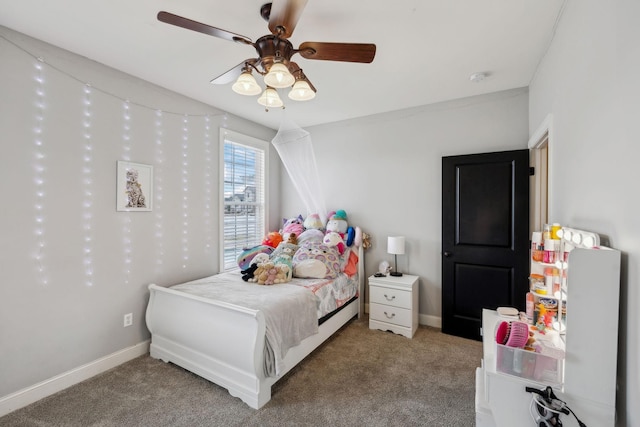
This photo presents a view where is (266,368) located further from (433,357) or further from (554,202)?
(554,202)

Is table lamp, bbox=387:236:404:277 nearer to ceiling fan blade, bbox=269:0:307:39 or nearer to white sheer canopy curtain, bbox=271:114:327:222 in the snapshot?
white sheer canopy curtain, bbox=271:114:327:222

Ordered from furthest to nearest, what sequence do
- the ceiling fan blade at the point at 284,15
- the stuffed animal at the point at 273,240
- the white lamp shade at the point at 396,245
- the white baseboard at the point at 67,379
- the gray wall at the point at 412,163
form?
the stuffed animal at the point at 273,240 → the white lamp shade at the point at 396,245 → the gray wall at the point at 412,163 → the white baseboard at the point at 67,379 → the ceiling fan blade at the point at 284,15

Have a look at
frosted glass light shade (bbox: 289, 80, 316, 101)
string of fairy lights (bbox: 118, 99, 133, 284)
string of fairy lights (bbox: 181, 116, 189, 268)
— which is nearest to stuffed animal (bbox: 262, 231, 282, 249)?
string of fairy lights (bbox: 181, 116, 189, 268)

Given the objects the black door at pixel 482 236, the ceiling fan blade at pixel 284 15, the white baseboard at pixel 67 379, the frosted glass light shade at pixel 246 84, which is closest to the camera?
the ceiling fan blade at pixel 284 15

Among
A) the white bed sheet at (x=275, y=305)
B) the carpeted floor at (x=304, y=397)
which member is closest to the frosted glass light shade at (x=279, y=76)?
the white bed sheet at (x=275, y=305)

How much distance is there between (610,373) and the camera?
3.32 ft

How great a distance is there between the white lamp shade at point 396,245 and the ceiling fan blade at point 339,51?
2074 mm

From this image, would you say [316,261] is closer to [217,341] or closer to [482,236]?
[217,341]

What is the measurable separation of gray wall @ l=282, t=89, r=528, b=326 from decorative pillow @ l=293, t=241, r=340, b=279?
696 millimetres

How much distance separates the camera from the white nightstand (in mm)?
3000

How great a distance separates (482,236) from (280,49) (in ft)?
8.36

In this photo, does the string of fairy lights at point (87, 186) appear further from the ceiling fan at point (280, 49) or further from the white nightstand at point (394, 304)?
the white nightstand at point (394, 304)

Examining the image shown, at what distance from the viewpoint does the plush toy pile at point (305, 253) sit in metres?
2.87

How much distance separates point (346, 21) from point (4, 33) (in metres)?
2.27
